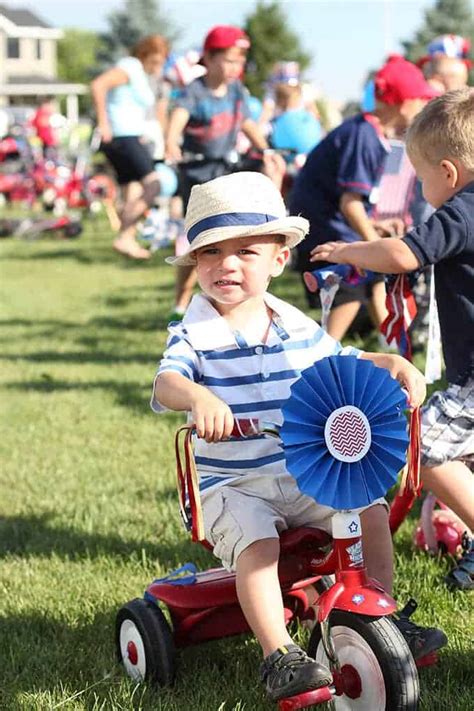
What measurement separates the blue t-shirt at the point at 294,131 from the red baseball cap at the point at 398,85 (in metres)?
6.37

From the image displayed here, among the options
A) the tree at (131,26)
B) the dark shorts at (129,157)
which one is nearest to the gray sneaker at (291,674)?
the dark shorts at (129,157)

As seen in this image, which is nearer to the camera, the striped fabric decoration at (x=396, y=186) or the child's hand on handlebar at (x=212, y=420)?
the child's hand on handlebar at (x=212, y=420)

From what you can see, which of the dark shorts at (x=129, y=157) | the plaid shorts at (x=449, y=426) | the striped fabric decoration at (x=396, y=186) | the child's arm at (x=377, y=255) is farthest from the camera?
the dark shorts at (x=129, y=157)

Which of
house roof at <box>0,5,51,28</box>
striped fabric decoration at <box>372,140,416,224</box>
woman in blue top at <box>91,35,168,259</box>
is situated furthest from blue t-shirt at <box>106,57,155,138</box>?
house roof at <box>0,5,51,28</box>

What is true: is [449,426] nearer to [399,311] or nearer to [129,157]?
[399,311]

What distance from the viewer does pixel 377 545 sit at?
110 inches

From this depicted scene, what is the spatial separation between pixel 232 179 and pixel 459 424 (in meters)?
1.07

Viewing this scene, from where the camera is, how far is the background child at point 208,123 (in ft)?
26.6

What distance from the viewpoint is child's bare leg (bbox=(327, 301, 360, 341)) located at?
5918 millimetres

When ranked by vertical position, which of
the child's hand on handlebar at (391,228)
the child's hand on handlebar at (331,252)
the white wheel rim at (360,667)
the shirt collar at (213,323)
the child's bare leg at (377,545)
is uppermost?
the child's hand on handlebar at (331,252)

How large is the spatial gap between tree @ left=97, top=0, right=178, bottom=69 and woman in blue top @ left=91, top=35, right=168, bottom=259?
50.7 meters

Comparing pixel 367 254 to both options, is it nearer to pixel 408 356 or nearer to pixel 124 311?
pixel 408 356

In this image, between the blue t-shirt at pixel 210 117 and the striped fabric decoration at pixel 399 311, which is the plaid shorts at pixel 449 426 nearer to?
the striped fabric decoration at pixel 399 311

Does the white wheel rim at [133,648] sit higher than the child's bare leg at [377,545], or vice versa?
the child's bare leg at [377,545]
